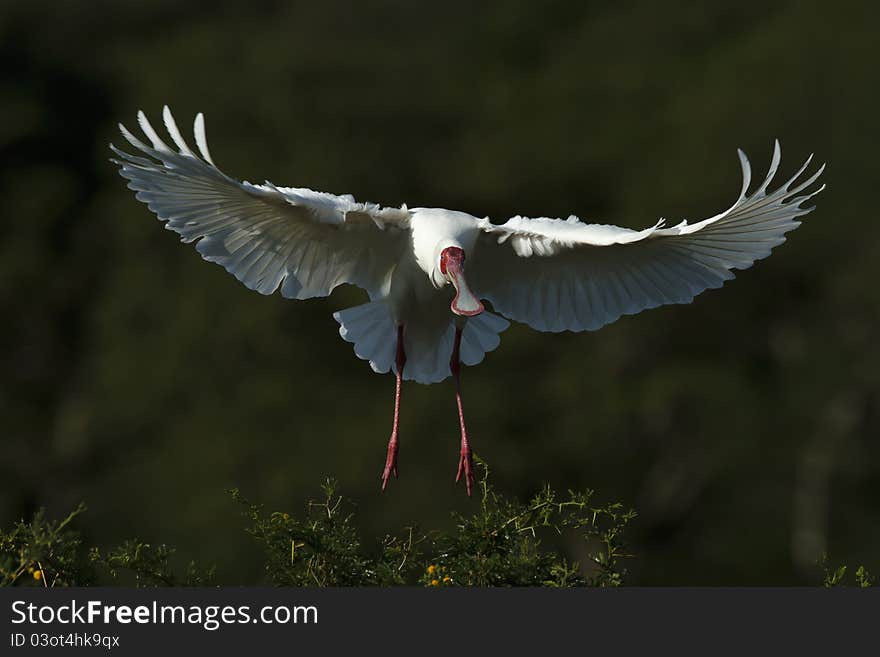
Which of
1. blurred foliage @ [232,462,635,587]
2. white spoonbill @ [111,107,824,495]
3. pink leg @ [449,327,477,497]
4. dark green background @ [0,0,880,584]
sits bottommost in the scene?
blurred foliage @ [232,462,635,587]

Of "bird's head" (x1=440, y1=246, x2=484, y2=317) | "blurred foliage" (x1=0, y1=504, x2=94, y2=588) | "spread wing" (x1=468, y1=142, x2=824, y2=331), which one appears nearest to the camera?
"blurred foliage" (x1=0, y1=504, x2=94, y2=588)

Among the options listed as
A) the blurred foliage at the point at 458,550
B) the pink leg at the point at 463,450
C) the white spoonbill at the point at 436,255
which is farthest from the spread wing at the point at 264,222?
the blurred foliage at the point at 458,550

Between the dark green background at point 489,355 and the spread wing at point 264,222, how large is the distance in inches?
549

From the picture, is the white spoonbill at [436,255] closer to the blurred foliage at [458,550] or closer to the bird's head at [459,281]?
the bird's head at [459,281]

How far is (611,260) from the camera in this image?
9.11m

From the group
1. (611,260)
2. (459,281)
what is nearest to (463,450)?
(459,281)

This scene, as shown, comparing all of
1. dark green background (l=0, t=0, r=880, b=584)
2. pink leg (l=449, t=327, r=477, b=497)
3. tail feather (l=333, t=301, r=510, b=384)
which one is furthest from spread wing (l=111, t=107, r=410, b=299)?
dark green background (l=0, t=0, r=880, b=584)

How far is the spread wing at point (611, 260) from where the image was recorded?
8312 millimetres

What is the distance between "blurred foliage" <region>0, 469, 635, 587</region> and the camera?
643 cm

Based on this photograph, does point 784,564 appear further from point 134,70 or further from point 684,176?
point 134,70

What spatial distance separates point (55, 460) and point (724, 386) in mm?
11764

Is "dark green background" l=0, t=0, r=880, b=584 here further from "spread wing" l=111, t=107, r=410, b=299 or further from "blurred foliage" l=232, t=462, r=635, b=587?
"blurred foliage" l=232, t=462, r=635, b=587

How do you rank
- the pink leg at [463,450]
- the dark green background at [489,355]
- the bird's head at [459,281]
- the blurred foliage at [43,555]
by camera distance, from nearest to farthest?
the blurred foliage at [43,555] < the bird's head at [459,281] < the pink leg at [463,450] < the dark green background at [489,355]

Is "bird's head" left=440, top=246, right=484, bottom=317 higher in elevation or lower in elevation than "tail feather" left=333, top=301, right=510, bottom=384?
lower
